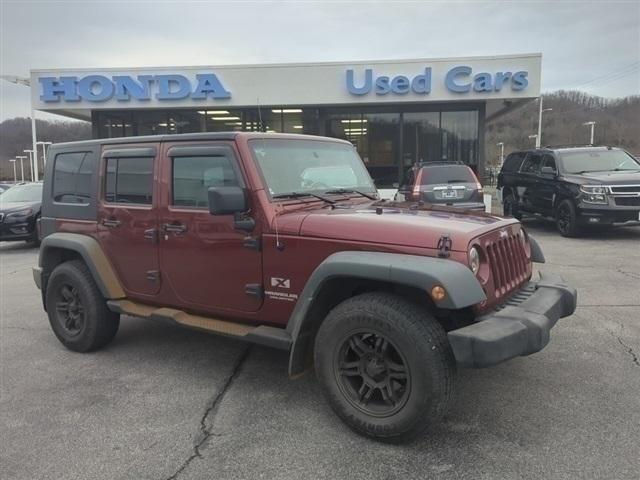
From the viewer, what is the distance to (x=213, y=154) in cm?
394

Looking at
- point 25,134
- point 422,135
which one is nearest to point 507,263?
point 422,135

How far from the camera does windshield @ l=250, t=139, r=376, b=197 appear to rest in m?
3.87

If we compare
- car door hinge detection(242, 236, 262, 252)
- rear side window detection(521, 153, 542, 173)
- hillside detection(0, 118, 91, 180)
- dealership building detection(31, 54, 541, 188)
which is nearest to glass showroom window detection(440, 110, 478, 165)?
dealership building detection(31, 54, 541, 188)

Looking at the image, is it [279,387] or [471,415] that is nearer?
[471,415]

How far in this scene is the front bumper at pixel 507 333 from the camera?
2.77m

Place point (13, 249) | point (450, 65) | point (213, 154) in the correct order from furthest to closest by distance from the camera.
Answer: point (450, 65)
point (13, 249)
point (213, 154)

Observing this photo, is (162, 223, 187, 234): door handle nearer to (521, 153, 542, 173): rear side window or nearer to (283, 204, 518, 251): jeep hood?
(283, 204, 518, 251): jeep hood

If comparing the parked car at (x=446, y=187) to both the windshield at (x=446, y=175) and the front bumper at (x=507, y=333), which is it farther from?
the front bumper at (x=507, y=333)

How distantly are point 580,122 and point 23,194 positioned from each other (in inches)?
2094

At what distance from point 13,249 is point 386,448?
12.5 m

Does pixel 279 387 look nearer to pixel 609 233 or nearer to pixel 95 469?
pixel 95 469

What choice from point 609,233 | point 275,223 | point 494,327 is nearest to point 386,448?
point 494,327

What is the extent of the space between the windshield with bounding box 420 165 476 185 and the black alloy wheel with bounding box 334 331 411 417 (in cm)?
879

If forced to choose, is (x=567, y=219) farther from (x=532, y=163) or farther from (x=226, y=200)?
(x=226, y=200)
